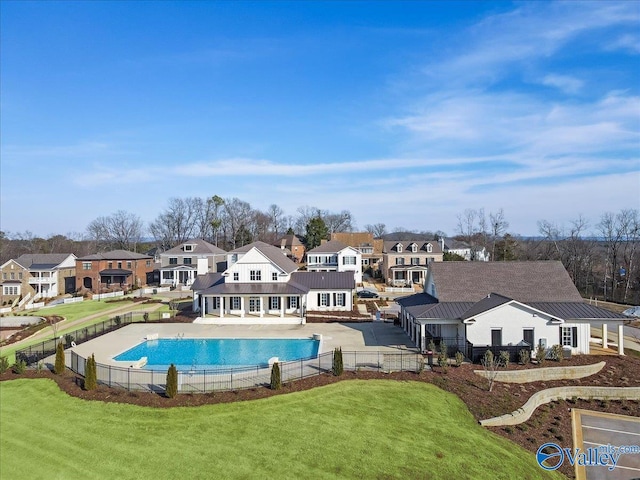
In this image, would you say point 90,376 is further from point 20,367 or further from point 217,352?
point 217,352

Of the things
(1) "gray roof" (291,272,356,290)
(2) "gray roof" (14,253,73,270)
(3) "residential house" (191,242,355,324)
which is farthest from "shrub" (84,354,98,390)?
(2) "gray roof" (14,253,73,270)

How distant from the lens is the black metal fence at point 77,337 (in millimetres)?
25531

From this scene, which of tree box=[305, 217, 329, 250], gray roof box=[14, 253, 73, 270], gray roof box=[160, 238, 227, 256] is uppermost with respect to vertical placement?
tree box=[305, 217, 329, 250]

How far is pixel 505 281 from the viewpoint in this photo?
3058 cm

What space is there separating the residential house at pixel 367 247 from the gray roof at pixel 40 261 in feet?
149

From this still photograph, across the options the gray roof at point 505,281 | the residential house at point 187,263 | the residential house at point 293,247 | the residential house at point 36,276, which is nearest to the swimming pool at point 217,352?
the gray roof at point 505,281

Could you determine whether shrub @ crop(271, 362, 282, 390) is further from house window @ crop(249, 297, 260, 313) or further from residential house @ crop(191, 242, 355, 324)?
house window @ crop(249, 297, 260, 313)

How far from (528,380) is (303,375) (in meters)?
12.0

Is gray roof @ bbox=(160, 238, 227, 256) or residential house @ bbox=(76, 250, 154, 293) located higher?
gray roof @ bbox=(160, 238, 227, 256)

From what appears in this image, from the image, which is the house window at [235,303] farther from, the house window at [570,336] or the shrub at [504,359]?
the house window at [570,336]

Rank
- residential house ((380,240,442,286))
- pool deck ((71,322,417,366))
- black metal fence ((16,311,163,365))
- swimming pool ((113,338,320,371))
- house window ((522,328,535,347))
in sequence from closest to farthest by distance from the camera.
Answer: black metal fence ((16,311,163,365)) → house window ((522,328,535,347)) → swimming pool ((113,338,320,371)) → pool deck ((71,322,417,366)) → residential house ((380,240,442,286))

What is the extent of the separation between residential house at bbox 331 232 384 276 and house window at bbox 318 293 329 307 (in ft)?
99.9

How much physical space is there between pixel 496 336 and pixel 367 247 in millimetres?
51547

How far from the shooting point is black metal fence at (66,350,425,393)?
66.6 ft
